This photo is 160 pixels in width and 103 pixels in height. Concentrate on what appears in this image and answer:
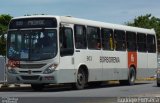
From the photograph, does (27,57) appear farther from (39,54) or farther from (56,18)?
(56,18)

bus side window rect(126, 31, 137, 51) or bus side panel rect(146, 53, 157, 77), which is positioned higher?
bus side window rect(126, 31, 137, 51)

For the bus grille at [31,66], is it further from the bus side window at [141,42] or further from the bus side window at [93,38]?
the bus side window at [141,42]

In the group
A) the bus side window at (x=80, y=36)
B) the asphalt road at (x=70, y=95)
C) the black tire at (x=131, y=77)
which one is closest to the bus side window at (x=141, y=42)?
the black tire at (x=131, y=77)

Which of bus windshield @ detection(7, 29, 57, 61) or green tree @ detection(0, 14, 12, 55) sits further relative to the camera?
green tree @ detection(0, 14, 12, 55)

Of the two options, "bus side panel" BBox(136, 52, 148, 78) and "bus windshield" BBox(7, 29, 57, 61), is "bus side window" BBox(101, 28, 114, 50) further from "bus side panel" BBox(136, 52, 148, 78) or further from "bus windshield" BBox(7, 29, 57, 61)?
"bus windshield" BBox(7, 29, 57, 61)

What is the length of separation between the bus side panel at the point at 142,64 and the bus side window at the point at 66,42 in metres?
8.35

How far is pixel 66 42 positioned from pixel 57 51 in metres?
0.78

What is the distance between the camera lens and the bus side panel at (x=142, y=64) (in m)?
32.8

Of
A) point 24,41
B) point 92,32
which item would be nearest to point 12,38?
point 24,41

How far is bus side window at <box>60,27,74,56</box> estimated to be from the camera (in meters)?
24.6

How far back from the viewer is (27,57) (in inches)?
973

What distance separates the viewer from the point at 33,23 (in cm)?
2514

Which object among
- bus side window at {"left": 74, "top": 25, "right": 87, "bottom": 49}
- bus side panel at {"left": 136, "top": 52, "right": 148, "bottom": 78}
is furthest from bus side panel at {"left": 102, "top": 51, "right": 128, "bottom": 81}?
bus side window at {"left": 74, "top": 25, "right": 87, "bottom": 49}

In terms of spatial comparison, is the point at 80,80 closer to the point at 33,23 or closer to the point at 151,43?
the point at 33,23
